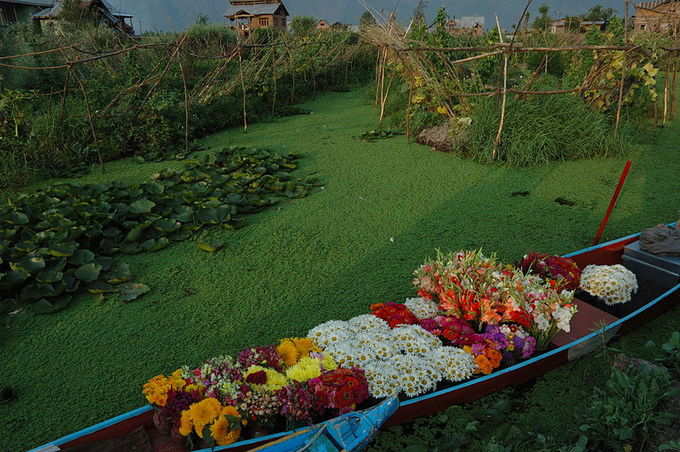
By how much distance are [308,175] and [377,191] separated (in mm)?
993

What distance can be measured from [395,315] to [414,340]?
0.24 meters

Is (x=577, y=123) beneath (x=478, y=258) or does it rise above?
above

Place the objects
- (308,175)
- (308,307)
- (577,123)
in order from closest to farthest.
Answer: (308,307) → (308,175) → (577,123)

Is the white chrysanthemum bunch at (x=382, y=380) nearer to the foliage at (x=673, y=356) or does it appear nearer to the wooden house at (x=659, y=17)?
the foliage at (x=673, y=356)

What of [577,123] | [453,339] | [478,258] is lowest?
[453,339]

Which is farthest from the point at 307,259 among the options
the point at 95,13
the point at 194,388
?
the point at 95,13

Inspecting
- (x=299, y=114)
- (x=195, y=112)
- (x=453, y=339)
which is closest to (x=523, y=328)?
(x=453, y=339)

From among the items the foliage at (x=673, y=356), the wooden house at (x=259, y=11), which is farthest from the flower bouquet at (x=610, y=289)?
the wooden house at (x=259, y=11)

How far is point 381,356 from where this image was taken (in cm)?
220

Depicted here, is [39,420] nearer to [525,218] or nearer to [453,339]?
[453,339]

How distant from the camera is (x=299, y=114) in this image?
9672 mm

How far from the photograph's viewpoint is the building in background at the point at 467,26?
1315 cm

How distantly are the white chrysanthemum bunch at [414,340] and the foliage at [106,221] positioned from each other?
1893mm

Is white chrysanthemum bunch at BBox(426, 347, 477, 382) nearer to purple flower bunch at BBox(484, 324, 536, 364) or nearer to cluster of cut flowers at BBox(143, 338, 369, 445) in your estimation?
purple flower bunch at BBox(484, 324, 536, 364)
